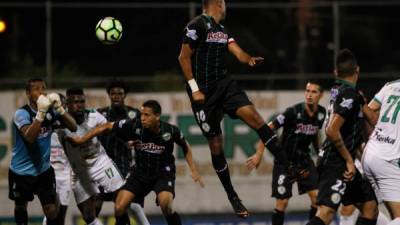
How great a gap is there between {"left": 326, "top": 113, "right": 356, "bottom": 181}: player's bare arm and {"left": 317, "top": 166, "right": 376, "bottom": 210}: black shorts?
0.37 ft

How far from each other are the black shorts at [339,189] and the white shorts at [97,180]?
11.8 feet

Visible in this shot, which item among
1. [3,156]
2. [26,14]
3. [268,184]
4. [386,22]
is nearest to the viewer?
[268,184]

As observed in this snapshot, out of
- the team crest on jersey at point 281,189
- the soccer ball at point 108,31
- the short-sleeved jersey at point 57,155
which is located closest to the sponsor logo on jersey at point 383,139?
the team crest on jersey at point 281,189

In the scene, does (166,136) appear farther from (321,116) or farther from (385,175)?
(385,175)

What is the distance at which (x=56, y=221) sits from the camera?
39.9 feet

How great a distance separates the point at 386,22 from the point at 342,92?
23.0 metres

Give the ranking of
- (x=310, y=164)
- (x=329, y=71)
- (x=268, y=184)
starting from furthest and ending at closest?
(x=329, y=71), (x=268, y=184), (x=310, y=164)

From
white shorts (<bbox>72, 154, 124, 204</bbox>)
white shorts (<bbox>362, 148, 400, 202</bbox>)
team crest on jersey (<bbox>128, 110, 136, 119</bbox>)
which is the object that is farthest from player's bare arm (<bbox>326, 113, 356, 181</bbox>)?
team crest on jersey (<bbox>128, 110, 136, 119</bbox>)

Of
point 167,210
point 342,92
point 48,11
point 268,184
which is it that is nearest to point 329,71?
point 268,184

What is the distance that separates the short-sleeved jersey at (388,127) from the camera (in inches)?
387

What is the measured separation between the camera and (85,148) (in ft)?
42.8

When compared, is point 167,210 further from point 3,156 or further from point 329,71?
point 329,71

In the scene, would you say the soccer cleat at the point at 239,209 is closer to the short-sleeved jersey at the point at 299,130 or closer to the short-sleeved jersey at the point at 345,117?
the short-sleeved jersey at the point at 345,117

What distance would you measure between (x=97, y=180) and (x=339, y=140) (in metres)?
4.26
